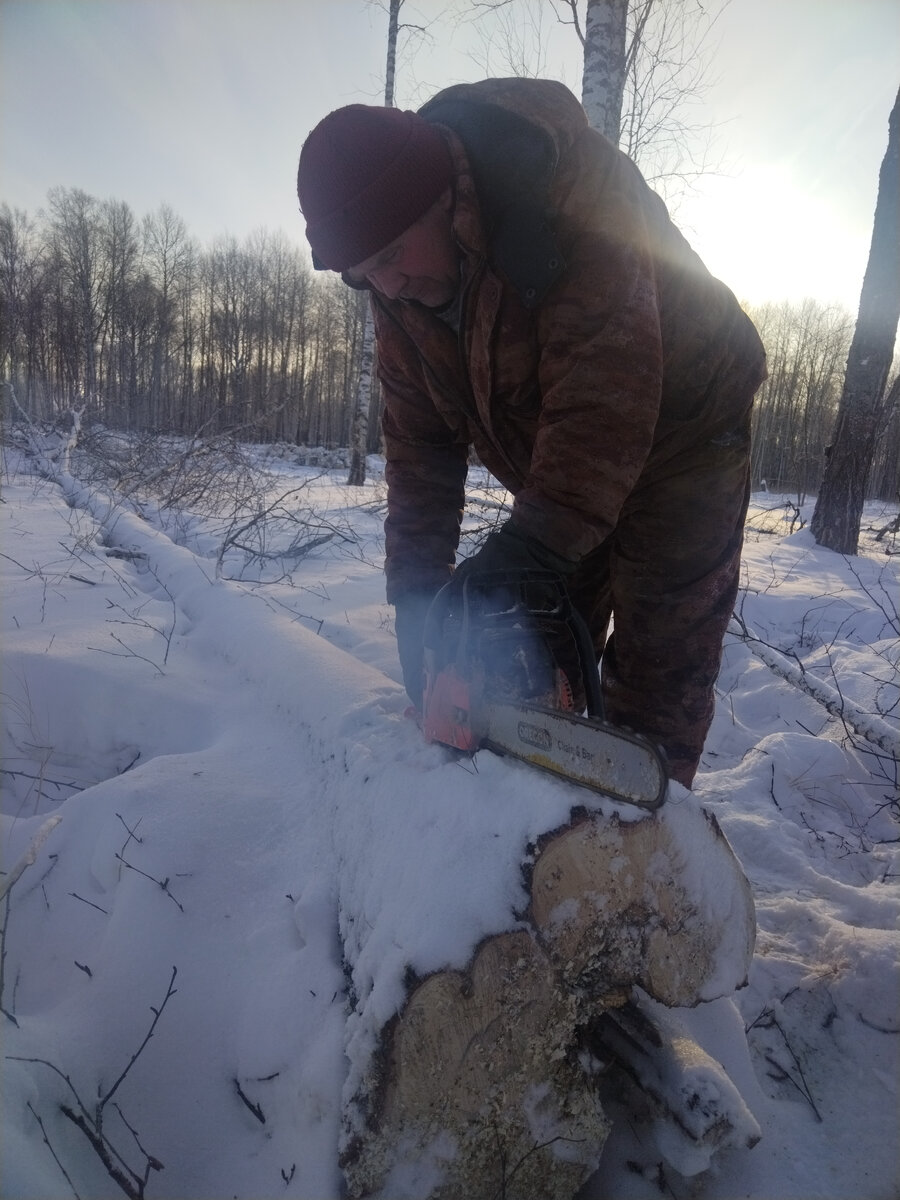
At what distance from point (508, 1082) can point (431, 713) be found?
2.10 ft

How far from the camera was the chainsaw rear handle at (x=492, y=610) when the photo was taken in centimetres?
120

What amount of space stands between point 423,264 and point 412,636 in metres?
0.92

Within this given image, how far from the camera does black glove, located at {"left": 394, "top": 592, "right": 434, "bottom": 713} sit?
171 cm

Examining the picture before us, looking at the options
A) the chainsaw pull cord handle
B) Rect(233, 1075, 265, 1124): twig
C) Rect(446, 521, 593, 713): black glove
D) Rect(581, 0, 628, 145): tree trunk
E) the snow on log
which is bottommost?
Rect(233, 1075, 265, 1124): twig

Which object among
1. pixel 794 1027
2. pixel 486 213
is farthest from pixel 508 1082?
pixel 486 213

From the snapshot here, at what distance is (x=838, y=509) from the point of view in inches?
253

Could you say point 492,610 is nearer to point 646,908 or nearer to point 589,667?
point 589,667

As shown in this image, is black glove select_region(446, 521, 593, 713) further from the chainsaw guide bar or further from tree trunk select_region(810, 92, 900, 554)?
tree trunk select_region(810, 92, 900, 554)

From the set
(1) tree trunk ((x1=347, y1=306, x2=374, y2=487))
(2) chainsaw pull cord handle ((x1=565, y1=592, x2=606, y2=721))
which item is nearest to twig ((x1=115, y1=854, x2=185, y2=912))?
(2) chainsaw pull cord handle ((x1=565, y1=592, x2=606, y2=721))

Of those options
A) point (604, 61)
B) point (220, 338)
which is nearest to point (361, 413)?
point (604, 61)

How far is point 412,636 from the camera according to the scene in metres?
1.80

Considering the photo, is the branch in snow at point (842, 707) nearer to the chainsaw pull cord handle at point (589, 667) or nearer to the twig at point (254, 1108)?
the chainsaw pull cord handle at point (589, 667)

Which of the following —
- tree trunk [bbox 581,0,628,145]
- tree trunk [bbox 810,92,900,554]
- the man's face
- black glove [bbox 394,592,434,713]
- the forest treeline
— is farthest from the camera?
the forest treeline

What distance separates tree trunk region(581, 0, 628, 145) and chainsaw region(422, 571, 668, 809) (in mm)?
5551
